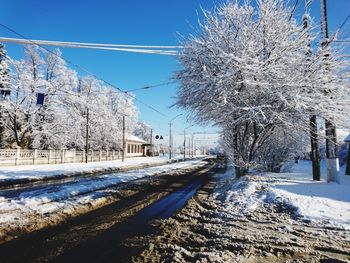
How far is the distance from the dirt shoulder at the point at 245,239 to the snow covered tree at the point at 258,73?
169 inches

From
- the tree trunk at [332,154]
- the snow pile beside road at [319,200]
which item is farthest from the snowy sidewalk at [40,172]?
the tree trunk at [332,154]

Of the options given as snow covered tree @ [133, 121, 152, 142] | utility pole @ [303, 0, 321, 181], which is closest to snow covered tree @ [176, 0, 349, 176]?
utility pole @ [303, 0, 321, 181]

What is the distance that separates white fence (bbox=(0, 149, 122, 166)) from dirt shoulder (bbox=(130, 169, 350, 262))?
78.9 ft

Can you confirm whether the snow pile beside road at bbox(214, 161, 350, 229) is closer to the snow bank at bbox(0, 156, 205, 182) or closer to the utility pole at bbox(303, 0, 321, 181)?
the utility pole at bbox(303, 0, 321, 181)

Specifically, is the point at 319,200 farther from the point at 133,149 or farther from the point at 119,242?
the point at 133,149

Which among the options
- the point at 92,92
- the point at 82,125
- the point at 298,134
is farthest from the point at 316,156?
the point at 92,92

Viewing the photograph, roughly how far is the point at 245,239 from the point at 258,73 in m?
7.25

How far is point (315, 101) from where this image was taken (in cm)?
1113

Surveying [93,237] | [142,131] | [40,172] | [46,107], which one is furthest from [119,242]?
[142,131]

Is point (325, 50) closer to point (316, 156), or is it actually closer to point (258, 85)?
point (258, 85)

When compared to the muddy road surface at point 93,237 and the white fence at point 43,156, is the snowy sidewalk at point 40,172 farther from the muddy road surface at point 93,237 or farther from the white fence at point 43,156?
the muddy road surface at point 93,237

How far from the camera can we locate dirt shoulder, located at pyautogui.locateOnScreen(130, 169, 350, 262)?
16.0 feet

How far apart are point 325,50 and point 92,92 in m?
46.2

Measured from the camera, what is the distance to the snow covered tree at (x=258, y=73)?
37.2 feet
